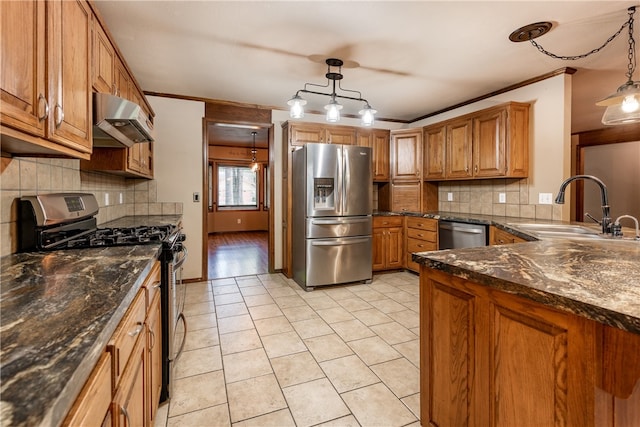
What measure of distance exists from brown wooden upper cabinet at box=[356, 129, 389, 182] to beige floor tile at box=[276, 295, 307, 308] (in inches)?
83.2

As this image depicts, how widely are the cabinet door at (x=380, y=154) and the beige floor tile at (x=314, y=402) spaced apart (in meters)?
3.19

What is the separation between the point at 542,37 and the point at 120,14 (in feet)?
10.3

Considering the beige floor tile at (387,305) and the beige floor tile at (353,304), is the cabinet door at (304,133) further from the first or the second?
the beige floor tile at (387,305)

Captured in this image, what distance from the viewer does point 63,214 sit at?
1.77 metres

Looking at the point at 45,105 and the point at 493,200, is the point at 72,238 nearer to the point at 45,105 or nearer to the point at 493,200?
the point at 45,105

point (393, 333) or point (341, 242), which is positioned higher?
point (341, 242)

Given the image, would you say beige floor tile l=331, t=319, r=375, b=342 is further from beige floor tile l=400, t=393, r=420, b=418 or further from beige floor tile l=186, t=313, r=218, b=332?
beige floor tile l=186, t=313, r=218, b=332

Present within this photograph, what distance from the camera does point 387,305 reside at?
10.3 ft

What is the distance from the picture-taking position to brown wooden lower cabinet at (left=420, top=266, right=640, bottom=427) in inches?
32.5

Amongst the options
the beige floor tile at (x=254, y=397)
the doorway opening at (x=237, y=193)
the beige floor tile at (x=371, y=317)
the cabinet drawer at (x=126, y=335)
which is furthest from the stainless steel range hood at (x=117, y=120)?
the doorway opening at (x=237, y=193)

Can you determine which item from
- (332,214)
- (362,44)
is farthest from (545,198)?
(362,44)

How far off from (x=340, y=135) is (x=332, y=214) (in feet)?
3.97

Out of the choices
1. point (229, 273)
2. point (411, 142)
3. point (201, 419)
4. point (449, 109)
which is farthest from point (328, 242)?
point (449, 109)

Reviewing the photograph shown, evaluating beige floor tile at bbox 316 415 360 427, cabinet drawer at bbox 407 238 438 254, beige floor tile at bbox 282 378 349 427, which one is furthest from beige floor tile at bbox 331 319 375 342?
cabinet drawer at bbox 407 238 438 254
